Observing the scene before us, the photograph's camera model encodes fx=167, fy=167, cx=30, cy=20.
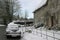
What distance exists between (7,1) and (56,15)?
34338 millimetres

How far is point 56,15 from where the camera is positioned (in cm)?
3139

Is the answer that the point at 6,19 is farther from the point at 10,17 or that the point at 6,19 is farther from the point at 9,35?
the point at 9,35

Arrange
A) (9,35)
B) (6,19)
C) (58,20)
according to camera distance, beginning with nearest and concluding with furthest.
Answer: (9,35) < (58,20) < (6,19)

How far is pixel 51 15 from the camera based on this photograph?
33375mm

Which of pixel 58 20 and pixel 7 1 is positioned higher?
pixel 7 1

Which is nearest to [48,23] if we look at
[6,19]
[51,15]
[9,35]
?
[51,15]

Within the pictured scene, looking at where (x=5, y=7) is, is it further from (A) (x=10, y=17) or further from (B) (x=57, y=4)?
(B) (x=57, y=4)

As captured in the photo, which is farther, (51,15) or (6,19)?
(6,19)

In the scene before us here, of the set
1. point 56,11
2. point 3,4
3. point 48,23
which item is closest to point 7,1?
point 3,4

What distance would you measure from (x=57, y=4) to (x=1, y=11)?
106 feet

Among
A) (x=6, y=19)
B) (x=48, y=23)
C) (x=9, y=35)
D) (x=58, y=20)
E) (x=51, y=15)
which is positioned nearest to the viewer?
(x=9, y=35)

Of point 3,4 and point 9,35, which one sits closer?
point 9,35

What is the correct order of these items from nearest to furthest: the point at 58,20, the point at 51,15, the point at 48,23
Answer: the point at 58,20, the point at 51,15, the point at 48,23

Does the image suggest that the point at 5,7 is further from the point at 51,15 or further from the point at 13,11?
the point at 51,15
